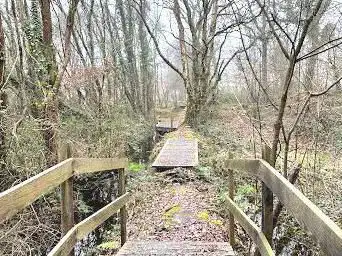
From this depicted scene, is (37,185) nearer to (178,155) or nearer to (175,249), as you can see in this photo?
(175,249)

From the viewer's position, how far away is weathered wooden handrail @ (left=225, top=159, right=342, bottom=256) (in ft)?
4.95

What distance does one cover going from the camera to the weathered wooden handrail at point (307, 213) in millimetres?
1510

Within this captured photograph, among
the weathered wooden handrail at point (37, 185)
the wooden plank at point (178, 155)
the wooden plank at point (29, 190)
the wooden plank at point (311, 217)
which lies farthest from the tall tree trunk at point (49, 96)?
the wooden plank at point (311, 217)

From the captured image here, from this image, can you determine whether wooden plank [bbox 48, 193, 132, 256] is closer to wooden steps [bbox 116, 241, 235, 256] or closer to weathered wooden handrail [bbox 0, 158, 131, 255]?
weathered wooden handrail [bbox 0, 158, 131, 255]

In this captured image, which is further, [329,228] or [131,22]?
[131,22]

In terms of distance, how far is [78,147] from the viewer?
1044cm

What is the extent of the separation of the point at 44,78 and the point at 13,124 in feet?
8.86

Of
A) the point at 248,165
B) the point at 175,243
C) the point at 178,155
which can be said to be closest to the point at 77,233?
the point at 248,165

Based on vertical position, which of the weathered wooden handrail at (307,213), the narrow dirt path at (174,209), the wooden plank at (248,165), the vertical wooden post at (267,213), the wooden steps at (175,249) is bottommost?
the narrow dirt path at (174,209)

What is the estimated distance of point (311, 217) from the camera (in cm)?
178

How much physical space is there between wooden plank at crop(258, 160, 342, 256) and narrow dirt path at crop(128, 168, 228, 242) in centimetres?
360

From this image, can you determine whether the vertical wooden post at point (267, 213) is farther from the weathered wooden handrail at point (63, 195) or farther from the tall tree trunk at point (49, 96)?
the tall tree trunk at point (49, 96)

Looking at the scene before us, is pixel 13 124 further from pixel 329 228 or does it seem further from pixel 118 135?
pixel 329 228

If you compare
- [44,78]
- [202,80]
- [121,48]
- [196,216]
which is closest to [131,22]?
[121,48]
